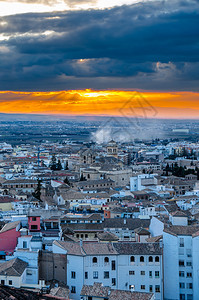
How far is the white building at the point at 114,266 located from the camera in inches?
703

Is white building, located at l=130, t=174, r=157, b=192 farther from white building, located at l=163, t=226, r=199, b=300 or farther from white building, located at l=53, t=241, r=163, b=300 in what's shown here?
white building, located at l=53, t=241, r=163, b=300

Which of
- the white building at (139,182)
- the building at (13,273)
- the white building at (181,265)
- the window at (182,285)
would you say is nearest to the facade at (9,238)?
the building at (13,273)

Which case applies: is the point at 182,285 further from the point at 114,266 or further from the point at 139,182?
the point at 139,182

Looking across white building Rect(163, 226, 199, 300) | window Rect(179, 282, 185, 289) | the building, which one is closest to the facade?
the building

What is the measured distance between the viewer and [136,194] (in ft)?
111

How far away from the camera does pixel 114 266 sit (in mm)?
18172

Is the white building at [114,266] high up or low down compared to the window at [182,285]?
up

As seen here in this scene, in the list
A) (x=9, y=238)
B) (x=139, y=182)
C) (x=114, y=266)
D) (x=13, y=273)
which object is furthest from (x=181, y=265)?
(x=139, y=182)

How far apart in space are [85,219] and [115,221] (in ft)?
4.52

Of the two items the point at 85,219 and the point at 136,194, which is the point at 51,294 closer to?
the point at 85,219

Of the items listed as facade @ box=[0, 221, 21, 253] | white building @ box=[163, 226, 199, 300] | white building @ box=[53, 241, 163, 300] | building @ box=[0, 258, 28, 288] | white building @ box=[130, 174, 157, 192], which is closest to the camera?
building @ box=[0, 258, 28, 288]

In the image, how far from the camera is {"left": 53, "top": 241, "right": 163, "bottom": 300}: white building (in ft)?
58.6

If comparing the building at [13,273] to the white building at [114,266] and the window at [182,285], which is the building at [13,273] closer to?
the white building at [114,266]

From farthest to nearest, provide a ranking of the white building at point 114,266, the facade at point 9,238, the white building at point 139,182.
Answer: the white building at point 139,182, the facade at point 9,238, the white building at point 114,266
